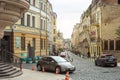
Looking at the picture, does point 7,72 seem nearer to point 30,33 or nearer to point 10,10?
point 10,10

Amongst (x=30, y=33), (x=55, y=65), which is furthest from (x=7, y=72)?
(x=30, y=33)

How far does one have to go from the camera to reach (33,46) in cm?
4681

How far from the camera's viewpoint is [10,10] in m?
12.5

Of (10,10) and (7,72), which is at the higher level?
(10,10)

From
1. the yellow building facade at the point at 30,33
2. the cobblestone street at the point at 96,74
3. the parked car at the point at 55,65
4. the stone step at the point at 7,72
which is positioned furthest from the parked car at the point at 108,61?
the stone step at the point at 7,72

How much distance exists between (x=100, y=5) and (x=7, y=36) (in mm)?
23317

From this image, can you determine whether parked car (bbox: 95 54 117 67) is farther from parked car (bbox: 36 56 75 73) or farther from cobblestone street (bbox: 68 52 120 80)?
parked car (bbox: 36 56 75 73)

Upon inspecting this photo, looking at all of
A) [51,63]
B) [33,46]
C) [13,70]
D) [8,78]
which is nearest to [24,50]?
[33,46]

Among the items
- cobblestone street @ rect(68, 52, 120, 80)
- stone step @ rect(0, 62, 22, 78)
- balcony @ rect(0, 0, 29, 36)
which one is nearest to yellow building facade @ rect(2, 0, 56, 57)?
cobblestone street @ rect(68, 52, 120, 80)

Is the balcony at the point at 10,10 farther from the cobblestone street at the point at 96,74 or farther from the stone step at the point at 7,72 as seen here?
the cobblestone street at the point at 96,74

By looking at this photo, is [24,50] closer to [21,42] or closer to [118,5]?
[21,42]

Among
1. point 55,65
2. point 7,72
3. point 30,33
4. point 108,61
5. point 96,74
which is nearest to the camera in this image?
point 7,72

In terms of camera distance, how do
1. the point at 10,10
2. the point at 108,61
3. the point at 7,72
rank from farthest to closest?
the point at 108,61 → the point at 7,72 → the point at 10,10

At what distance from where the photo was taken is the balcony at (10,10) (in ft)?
39.9
